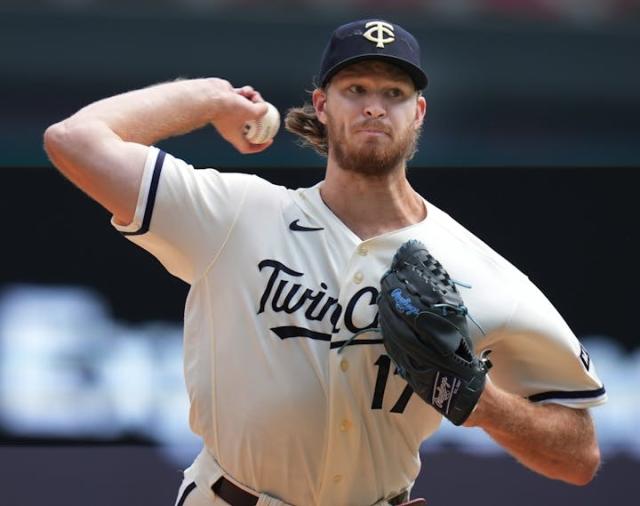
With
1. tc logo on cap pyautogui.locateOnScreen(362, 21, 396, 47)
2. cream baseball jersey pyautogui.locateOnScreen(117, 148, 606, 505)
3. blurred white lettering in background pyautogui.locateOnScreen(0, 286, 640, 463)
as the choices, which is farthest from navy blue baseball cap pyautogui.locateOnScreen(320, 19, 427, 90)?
blurred white lettering in background pyautogui.locateOnScreen(0, 286, 640, 463)

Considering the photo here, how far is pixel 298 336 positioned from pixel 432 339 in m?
0.39

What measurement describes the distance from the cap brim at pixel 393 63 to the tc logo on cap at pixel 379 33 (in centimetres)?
4

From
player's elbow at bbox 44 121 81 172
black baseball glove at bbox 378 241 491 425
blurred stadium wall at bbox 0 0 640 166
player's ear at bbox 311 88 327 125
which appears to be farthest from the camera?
blurred stadium wall at bbox 0 0 640 166

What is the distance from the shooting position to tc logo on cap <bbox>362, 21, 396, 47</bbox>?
3.14 meters

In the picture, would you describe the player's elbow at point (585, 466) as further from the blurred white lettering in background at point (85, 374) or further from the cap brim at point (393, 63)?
the blurred white lettering in background at point (85, 374)

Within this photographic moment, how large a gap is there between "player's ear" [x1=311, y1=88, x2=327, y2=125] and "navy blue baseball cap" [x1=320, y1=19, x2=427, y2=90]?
6cm

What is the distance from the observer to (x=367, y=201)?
320 cm

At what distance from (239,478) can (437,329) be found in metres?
0.63

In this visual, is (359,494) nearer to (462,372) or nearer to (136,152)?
(462,372)

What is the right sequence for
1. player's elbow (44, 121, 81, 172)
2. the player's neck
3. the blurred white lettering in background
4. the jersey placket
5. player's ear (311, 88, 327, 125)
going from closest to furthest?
1. player's elbow (44, 121, 81, 172)
2. the jersey placket
3. the player's neck
4. player's ear (311, 88, 327, 125)
5. the blurred white lettering in background

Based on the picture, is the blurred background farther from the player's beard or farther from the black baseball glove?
the black baseball glove

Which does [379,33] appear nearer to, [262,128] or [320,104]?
[320,104]

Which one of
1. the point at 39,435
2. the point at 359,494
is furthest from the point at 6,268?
the point at 359,494

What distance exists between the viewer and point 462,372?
2.74 metres
